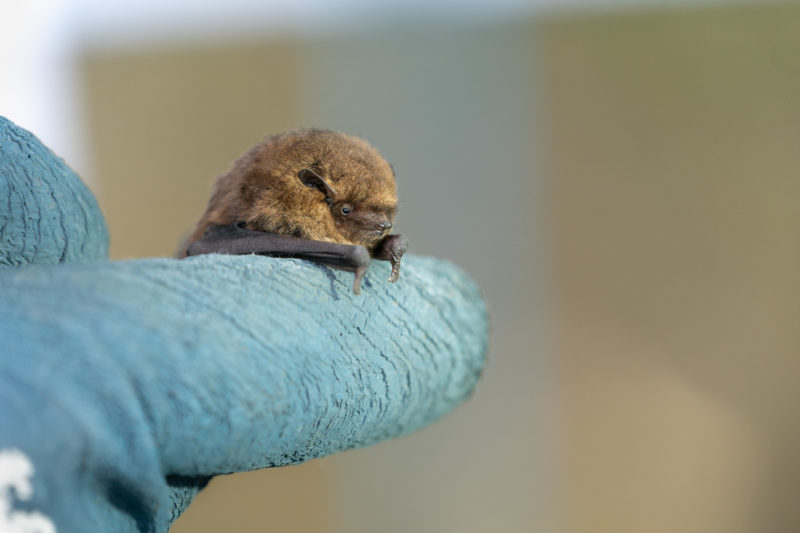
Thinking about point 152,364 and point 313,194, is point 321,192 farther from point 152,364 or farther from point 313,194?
point 152,364

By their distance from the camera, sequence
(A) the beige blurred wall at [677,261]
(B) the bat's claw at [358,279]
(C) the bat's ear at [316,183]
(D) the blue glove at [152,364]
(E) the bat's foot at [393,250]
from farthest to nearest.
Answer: (A) the beige blurred wall at [677,261] < (C) the bat's ear at [316,183] < (E) the bat's foot at [393,250] < (B) the bat's claw at [358,279] < (D) the blue glove at [152,364]

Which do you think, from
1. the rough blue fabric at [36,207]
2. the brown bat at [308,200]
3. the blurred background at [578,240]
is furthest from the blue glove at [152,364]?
the blurred background at [578,240]

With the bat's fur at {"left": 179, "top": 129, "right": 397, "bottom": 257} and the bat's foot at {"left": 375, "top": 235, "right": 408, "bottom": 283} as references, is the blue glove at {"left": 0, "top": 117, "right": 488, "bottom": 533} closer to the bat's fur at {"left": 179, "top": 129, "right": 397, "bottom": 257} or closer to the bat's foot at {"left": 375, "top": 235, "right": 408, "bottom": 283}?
Result: the bat's foot at {"left": 375, "top": 235, "right": 408, "bottom": 283}

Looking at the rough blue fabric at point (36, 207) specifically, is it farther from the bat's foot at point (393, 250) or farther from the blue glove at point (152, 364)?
the bat's foot at point (393, 250)

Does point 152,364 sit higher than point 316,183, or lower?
lower

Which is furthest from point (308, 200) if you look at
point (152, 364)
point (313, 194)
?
point (152, 364)

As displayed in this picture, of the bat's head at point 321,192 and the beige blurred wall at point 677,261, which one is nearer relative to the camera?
the bat's head at point 321,192

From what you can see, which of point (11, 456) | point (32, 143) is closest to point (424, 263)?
point (32, 143)
